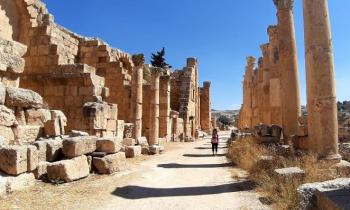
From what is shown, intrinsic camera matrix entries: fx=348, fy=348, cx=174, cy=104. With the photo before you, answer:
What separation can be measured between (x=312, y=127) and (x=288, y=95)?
3811mm

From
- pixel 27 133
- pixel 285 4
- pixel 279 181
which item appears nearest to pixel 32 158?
pixel 27 133

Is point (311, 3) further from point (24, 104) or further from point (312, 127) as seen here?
point (24, 104)

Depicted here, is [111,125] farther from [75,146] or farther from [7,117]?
[7,117]

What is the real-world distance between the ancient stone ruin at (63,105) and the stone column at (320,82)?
18.5 ft

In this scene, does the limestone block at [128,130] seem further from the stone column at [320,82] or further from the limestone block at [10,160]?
the limestone block at [10,160]

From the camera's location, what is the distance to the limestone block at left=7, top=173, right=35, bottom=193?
21.4 feet

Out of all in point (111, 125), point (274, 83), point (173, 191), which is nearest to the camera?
point (173, 191)

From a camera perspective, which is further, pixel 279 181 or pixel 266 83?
pixel 266 83

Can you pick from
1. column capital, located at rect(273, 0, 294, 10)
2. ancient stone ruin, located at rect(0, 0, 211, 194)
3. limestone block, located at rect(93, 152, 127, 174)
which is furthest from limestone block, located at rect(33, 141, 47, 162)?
column capital, located at rect(273, 0, 294, 10)

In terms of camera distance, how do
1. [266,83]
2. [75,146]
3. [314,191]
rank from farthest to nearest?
[266,83]
[75,146]
[314,191]

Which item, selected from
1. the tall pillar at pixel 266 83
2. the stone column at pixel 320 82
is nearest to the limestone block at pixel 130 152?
the stone column at pixel 320 82

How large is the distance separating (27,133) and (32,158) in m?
1.83

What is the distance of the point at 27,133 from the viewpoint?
29.2 ft

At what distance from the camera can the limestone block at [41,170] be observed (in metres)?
7.62
